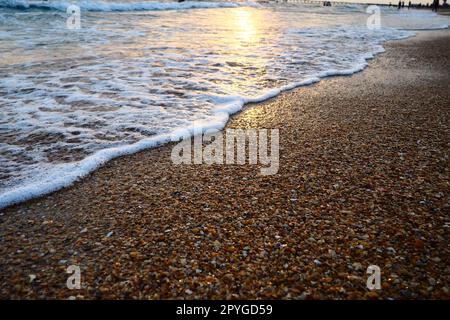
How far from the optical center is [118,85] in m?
4.93

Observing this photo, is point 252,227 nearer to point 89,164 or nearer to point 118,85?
point 89,164

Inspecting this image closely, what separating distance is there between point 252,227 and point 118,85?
385cm

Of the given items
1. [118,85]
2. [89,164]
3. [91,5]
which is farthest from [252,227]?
[91,5]

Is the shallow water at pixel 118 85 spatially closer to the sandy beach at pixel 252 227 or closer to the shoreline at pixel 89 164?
the shoreline at pixel 89 164

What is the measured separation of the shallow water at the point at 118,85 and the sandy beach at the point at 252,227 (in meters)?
0.42

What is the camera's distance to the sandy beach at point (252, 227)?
1.62 m

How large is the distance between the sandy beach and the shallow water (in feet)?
1.37

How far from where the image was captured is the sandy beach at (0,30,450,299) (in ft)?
5.32

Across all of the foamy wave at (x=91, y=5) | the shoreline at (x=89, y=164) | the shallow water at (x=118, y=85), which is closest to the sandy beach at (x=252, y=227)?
the shoreline at (x=89, y=164)

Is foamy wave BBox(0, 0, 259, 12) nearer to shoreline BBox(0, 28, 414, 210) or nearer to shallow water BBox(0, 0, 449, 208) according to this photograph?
shallow water BBox(0, 0, 449, 208)

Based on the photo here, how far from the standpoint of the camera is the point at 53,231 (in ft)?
6.54

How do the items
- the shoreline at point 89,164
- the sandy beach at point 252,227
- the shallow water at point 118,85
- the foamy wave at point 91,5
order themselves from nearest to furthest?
the sandy beach at point 252,227 < the shoreline at point 89,164 < the shallow water at point 118,85 < the foamy wave at point 91,5

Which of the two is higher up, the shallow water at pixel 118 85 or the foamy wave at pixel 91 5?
the foamy wave at pixel 91 5

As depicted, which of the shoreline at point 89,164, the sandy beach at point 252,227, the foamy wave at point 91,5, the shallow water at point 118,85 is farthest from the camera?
the foamy wave at point 91,5
